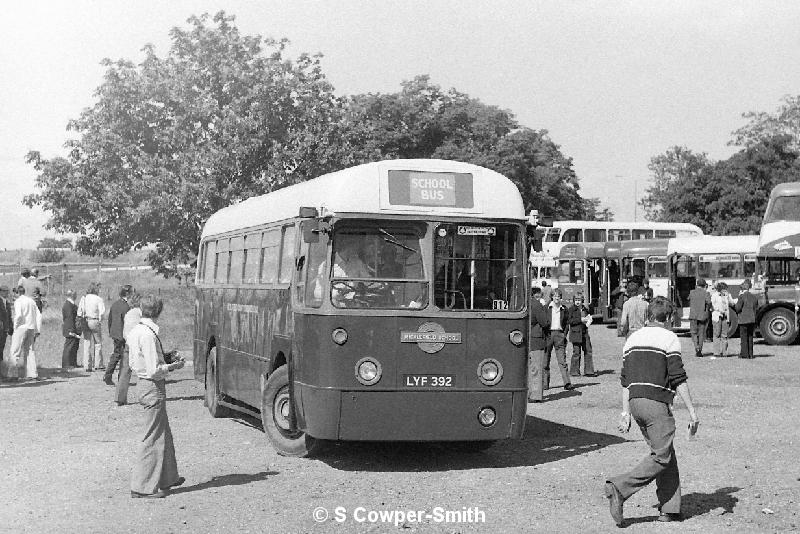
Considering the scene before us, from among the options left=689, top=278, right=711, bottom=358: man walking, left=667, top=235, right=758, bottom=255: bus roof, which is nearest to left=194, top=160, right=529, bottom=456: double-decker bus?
left=689, top=278, right=711, bottom=358: man walking

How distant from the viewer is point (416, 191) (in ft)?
40.0

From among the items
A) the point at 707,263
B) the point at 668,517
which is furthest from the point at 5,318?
the point at 707,263

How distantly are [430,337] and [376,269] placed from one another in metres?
0.84

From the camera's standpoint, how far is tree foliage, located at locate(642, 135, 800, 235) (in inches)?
2719

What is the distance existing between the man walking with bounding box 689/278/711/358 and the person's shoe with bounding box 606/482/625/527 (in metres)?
Result: 19.5

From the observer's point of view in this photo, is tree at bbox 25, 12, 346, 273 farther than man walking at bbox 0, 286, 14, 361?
Yes

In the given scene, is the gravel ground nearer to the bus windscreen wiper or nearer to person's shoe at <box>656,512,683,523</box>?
person's shoe at <box>656,512,683,523</box>

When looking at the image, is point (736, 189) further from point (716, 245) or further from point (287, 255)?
point (287, 255)

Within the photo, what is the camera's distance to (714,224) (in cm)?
7031

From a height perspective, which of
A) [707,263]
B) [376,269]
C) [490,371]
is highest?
[707,263]

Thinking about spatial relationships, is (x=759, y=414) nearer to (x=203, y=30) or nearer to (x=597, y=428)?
(x=597, y=428)

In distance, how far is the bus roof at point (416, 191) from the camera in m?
12.0

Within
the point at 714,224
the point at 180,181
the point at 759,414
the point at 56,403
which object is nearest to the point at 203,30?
the point at 180,181

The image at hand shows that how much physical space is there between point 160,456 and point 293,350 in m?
2.22
